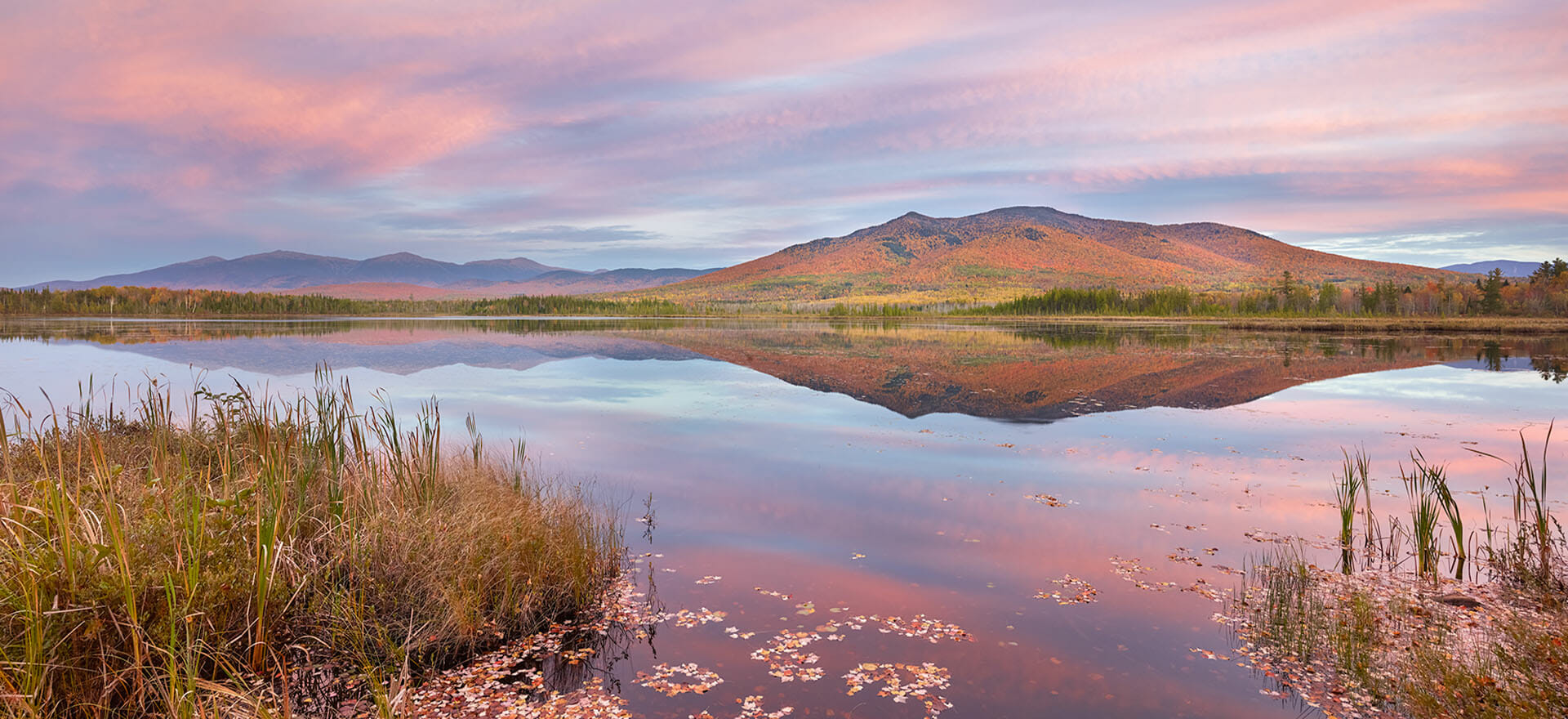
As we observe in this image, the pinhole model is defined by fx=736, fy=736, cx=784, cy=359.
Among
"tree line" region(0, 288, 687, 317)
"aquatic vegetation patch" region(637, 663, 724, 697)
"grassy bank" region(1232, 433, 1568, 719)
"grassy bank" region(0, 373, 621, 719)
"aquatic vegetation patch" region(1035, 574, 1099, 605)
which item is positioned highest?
"tree line" region(0, 288, 687, 317)

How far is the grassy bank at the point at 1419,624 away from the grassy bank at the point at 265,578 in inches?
236

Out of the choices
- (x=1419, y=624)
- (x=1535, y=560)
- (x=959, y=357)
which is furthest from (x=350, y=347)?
(x=1535, y=560)

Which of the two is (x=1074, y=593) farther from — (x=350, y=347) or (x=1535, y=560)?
(x=350, y=347)

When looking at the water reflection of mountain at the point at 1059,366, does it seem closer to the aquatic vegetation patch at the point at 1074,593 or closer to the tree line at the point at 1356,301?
the aquatic vegetation patch at the point at 1074,593

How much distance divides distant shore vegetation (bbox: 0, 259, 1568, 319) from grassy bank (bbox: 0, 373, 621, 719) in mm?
95210

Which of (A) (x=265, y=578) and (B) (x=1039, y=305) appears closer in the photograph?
(A) (x=265, y=578)

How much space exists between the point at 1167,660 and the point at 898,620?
2113 mm

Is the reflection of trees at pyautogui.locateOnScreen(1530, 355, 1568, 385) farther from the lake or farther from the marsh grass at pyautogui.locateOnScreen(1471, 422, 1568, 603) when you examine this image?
the marsh grass at pyautogui.locateOnScreen(1471, 422, 1568, 603)

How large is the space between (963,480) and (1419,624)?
5.94 m

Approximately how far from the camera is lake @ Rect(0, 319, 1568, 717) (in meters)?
5.74

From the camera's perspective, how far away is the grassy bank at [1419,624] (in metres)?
4.89

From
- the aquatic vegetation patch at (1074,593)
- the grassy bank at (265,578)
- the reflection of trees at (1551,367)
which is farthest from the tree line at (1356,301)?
the grassy bank at (265,578)

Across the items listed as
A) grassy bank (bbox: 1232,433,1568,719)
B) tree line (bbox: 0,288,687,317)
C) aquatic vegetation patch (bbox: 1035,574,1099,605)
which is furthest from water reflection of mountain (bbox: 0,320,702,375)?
tree line (bbox: 0,288,687,317)

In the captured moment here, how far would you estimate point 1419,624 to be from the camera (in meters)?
6.17
